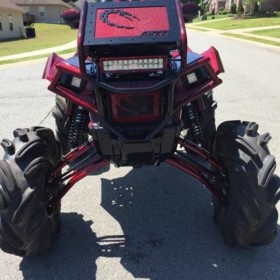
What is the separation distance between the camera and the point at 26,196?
8.38 ft

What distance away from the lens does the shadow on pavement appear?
9.17ft

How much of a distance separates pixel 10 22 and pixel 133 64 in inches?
1509

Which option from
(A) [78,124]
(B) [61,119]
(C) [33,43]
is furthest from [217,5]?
(A) [78,124]

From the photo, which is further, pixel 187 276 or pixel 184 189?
pixel 184 189

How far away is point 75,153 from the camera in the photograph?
318 centimetres

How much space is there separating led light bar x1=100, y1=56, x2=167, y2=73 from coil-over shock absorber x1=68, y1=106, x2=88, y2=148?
3.18ft

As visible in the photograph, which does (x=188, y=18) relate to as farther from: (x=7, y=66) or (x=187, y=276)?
(x=7, y=66)

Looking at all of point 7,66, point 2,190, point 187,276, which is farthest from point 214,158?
point 7,66

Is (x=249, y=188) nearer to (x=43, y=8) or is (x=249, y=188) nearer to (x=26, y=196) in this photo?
(x=26, y=196)

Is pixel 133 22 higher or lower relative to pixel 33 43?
higher

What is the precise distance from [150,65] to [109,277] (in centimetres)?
144

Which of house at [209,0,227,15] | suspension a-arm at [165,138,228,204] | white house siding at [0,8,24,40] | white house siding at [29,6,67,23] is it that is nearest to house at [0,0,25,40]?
white house siding at [0,8,24,40]

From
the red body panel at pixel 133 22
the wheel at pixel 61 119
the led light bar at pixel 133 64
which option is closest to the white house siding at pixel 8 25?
the wheel at pixel 61 119

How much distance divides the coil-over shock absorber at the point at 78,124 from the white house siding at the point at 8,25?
34.5 m
